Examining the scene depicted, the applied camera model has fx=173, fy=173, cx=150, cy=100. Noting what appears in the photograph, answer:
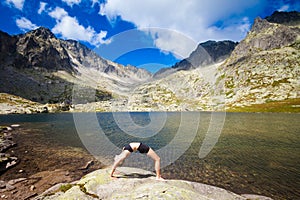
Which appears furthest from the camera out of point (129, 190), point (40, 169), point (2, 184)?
point (40, 169)

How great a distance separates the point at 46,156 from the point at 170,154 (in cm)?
1915

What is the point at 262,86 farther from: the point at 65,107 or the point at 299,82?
the point at 65,107

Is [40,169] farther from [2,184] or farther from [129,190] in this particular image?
[129,190]

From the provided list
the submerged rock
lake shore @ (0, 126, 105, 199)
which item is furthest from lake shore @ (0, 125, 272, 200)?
the submerged rock

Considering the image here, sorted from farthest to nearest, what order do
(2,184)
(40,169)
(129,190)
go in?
1. (40,169)
2. (2,184)
3. (129,190)

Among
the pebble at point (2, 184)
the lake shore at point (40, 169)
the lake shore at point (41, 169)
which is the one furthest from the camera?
the pebble at point (2, 184)

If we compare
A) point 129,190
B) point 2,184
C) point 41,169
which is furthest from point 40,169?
point 129,190

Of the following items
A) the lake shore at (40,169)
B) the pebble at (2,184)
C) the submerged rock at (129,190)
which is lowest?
the pebble at (2,184)

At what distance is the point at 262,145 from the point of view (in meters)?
33.8

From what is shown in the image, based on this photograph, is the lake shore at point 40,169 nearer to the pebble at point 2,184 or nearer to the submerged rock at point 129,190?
the pebble at point 2,184

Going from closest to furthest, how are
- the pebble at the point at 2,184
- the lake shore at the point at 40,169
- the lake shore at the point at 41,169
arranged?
the lake shore at the point at 41,169
the lake shore at the point at 40,169
the pebble at the point at 2,184

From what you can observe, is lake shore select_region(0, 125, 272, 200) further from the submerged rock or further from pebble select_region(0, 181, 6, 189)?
the submerged rock

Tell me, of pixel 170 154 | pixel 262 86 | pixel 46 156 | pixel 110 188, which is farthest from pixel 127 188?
pixel 262 86

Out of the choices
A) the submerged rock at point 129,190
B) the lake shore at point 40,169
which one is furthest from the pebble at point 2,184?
the submerged rock at point 129,190
